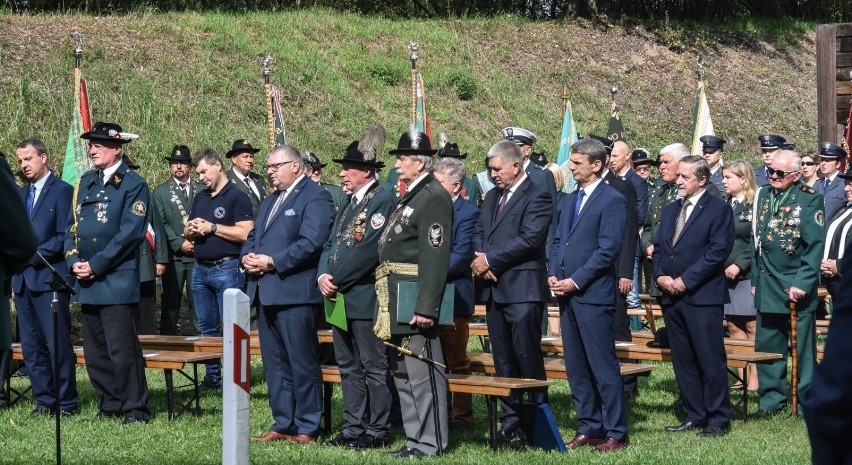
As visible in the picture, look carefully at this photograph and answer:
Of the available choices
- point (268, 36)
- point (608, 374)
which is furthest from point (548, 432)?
point (268, 36)

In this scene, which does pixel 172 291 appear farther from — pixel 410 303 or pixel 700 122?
pixel 700 122

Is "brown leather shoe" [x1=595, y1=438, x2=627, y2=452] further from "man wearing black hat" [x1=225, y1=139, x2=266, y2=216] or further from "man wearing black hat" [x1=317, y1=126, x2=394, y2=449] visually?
"man wearing black hat" [x1=225, y1=139, x2=266, y2=216]

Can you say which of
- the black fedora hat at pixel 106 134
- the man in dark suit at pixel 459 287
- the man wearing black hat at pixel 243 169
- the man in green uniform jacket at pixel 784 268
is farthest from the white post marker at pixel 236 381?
the man wearing black hat at pixel 243 169

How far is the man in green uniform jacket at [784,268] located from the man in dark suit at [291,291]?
3521 millimetres

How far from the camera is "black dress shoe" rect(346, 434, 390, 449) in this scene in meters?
8.20

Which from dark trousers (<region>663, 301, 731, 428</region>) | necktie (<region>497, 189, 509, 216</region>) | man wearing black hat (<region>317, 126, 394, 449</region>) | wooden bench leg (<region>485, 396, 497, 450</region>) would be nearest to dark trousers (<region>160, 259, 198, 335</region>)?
man wearing black hat (<region>317, 126, 394, 449</region>)

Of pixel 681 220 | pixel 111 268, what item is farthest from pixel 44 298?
pixel 681 220

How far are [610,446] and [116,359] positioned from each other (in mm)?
3876

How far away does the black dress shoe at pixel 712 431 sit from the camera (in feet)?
27.7

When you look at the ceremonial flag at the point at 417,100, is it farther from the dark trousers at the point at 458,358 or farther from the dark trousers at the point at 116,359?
the dark trousers at the point at 116,359

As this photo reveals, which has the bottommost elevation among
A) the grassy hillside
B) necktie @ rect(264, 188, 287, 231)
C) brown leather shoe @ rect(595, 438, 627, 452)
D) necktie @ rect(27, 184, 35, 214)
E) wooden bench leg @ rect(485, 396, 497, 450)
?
brown leather shoe @ rect(595, 438, 627, 452)

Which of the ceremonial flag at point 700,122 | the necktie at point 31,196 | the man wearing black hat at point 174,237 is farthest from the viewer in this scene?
the ceremonial flag at point 700,122

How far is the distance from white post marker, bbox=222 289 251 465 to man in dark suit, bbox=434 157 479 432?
4.43 m

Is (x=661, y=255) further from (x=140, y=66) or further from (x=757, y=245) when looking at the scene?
(x=140, y=66)
